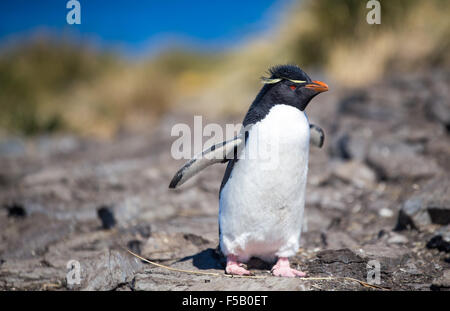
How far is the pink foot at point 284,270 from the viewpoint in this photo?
326 cm

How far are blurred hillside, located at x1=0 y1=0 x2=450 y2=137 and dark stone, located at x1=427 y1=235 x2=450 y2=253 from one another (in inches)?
239

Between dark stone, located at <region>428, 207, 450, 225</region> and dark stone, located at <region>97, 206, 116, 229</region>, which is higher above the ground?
dark stone, located at <region>428, 207, 450, 225</region>

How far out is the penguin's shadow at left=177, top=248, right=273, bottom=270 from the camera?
3.68 meters

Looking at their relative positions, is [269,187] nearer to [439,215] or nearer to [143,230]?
[143,230]

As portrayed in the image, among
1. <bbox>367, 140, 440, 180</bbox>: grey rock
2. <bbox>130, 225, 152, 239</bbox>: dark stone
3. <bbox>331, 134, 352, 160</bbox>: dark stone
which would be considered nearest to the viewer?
<bbox>130, 225, 152, 239</bbox>: dark stone

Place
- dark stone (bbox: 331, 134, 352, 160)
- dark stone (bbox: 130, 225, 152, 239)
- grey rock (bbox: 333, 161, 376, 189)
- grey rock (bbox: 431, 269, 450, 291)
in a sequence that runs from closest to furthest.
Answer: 1. grey rock (bbox: 431, 269, 450, 291)
2. dark stone (bbox: 130, 225, 152, 239)
3. grey rock (bbox: 333, 161, 376, 189)
4. dark stone (bbox: 331, 134, 352, 160)

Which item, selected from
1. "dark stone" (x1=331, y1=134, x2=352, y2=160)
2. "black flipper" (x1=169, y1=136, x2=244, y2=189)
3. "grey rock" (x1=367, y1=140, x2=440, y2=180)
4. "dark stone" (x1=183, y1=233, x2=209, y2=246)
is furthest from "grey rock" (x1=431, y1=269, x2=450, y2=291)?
"dark stone" (x1=331, y1=134, x2=352, y2=160)

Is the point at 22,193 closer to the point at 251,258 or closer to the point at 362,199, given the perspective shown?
the point at 251,258

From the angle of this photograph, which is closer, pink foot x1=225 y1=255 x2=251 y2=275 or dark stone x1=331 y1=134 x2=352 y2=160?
pink foot x1=225 y1=255 x2=251 y2=275

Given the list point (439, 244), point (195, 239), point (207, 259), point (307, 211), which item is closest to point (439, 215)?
point (439, 244)

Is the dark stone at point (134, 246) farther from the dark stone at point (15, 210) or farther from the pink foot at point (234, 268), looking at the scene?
the dark stone at point (15, 210)

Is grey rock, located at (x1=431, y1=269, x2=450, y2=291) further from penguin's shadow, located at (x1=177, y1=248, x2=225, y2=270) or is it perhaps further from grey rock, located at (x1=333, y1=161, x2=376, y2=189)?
grey rock, located at (x1=333, y1=161, x2=376, y2=189)

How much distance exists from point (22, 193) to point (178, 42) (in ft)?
77.5

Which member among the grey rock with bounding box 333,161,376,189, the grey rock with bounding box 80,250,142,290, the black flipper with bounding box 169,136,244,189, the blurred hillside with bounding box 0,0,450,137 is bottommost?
the grey rock with bounding box 80,250,142,290
